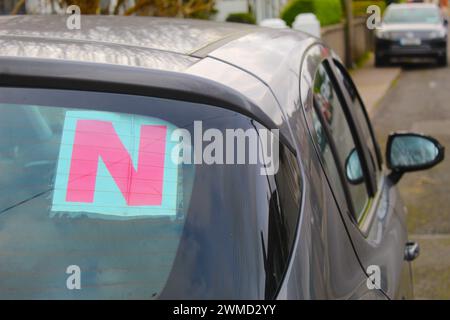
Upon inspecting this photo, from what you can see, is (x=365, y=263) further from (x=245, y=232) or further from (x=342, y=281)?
(x=245, y=232)

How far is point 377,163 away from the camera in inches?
160

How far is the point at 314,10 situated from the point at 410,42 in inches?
109

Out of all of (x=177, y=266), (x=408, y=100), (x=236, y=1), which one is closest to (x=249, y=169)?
(x=177, y=266)

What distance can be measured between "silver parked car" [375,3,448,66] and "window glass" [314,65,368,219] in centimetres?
2004

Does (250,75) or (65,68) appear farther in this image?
(250,75)

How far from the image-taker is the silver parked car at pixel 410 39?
75.8 feet

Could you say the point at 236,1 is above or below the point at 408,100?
above

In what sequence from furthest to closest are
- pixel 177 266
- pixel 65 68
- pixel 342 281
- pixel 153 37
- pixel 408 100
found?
pixel 408 100, pixel 153 37, pixel 342 281, pixel 65 68, pixel 177 266

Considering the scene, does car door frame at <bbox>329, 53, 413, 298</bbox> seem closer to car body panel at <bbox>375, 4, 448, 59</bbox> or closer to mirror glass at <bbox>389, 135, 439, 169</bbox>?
mirror glass at <bbox>389, 135, 439, 169</bbox>

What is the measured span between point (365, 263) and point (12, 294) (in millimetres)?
1077

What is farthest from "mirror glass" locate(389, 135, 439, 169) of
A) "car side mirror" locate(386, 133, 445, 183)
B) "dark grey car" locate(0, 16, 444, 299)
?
"dark grey car" locate(0, 16, 444, 299)

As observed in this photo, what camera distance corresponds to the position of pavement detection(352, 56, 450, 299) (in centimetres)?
654

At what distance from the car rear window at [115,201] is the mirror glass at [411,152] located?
6.06 feet

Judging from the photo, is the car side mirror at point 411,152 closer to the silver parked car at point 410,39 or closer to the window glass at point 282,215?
the window glass at point 282,215
